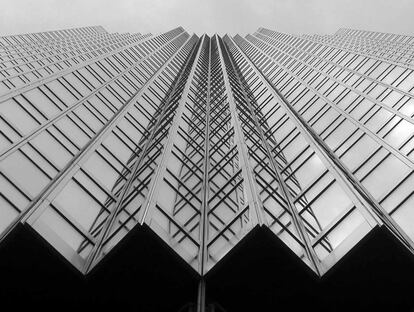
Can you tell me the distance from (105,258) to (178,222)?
3.94m

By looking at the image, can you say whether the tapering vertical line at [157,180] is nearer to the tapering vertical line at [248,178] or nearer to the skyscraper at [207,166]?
the skyscraper at [207,166]

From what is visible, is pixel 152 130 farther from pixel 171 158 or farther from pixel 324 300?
pixel 324 300

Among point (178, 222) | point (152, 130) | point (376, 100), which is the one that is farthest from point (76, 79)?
point (178, 222)

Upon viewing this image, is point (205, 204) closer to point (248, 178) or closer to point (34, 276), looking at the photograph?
point (248, 178)

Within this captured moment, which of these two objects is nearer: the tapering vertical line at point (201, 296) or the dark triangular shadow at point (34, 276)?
the tapering vertical line at point (201, 296)

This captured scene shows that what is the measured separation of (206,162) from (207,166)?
2.07ft

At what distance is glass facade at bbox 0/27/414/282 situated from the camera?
17078mm

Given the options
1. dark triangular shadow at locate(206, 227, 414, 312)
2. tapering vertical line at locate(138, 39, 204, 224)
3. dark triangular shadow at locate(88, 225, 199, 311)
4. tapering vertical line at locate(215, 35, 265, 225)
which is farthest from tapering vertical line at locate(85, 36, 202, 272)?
tapering vertical line at locate(215, 35, 265, 225)

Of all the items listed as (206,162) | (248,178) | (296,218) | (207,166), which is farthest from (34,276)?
(206,162)

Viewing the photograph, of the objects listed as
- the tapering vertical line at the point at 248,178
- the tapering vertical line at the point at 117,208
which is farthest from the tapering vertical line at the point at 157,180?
the tapering vertical line at the point at 248,178

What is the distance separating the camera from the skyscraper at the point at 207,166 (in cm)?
1631

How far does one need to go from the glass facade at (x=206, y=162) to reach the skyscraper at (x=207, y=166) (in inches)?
3.9

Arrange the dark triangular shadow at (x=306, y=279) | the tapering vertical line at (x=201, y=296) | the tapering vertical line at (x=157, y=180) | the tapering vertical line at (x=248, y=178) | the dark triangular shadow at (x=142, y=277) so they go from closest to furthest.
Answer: the tapering vertical line at (x=201, y=296), the dark triangular shadow at (x=142, y=277), the dark triangular shadow at (x=306, y=279), the tapering vertical line at (x=157, y=180), the tapering vertical line at (x=248, y=178)

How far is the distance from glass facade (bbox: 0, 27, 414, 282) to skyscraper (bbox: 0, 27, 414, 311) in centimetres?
10
